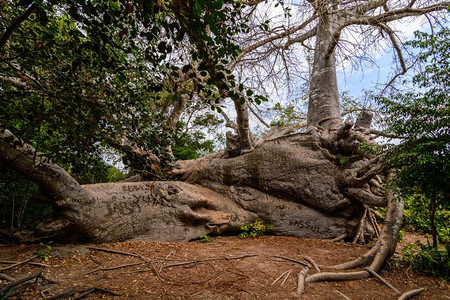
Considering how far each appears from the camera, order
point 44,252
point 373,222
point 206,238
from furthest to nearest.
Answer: point 373,222 < point 206,238 < point 44,252

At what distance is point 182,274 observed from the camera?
115 inches

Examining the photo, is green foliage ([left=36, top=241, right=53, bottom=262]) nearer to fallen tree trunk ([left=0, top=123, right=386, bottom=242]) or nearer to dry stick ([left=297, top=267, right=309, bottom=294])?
fallen tree trunk ([left=0, top=123, right=386, bottom=242])

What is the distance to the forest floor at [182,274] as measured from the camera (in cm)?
241

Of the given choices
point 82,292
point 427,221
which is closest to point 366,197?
point 427,221

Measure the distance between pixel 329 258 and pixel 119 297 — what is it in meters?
3.01

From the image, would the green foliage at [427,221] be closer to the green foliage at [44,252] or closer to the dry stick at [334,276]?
the dry stick at [334,276]

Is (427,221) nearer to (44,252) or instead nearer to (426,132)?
(426,132)

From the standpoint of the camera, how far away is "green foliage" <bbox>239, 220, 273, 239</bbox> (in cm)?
502

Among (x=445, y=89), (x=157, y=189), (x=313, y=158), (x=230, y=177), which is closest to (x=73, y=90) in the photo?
(x=157, y=189)

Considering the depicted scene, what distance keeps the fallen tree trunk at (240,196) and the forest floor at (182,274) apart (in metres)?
0.44

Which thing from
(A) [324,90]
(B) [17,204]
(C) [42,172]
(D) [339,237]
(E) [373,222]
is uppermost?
(A) [324,90]

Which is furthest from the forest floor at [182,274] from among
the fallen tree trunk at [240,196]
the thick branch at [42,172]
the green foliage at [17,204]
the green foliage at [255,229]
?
the green foliage at [17,204]

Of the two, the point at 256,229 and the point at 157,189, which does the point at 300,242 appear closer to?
the point at 256,229

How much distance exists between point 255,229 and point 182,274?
2.51 m
